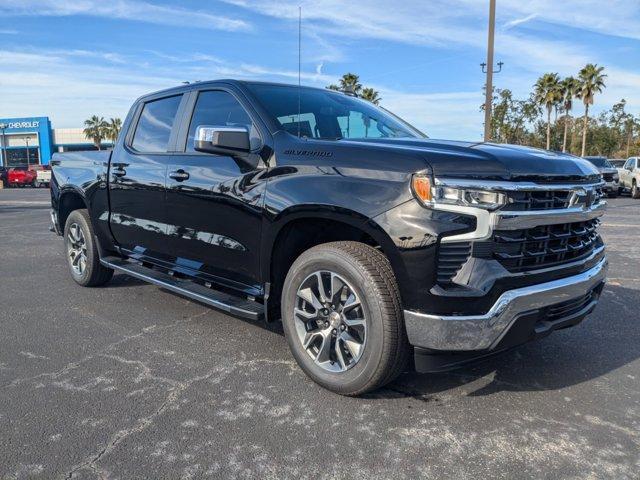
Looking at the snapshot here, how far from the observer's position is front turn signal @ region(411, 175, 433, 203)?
2.71 metres

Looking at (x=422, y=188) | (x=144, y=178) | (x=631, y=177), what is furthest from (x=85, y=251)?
(x=631, y=177)

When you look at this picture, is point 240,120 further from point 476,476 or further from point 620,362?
point 620,362

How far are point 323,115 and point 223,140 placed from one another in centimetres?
96

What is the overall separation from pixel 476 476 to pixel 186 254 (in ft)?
8.76

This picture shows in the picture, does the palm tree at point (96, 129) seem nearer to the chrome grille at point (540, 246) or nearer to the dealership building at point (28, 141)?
the dealership building at point (28, 141)

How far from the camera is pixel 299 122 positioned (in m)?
3.79

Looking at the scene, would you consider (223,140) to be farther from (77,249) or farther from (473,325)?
(77,249)

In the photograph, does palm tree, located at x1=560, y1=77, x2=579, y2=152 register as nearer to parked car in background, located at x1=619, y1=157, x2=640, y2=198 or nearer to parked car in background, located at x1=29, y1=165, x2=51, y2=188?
parked car in background, located at x1=619, y1=157, x2=640, y2=198

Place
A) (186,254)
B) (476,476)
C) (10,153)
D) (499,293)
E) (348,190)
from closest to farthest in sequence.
Result: (476,476) → (499,293) → (348,190) → (186,254) → (10,153)

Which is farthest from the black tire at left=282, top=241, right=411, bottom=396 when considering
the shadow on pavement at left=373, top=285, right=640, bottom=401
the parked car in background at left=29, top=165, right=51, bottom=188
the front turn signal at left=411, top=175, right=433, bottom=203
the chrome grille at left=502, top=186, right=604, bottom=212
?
the parked car in background at left=29, top=165, right=51, bottom=188

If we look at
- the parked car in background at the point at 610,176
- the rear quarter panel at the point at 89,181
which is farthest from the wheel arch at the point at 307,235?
the parked car in background at the point at 610,176

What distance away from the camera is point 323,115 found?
13.3ft

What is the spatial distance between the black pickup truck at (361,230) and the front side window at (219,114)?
13 mm

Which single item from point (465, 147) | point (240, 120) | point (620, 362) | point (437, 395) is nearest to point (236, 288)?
point (240, 120)
